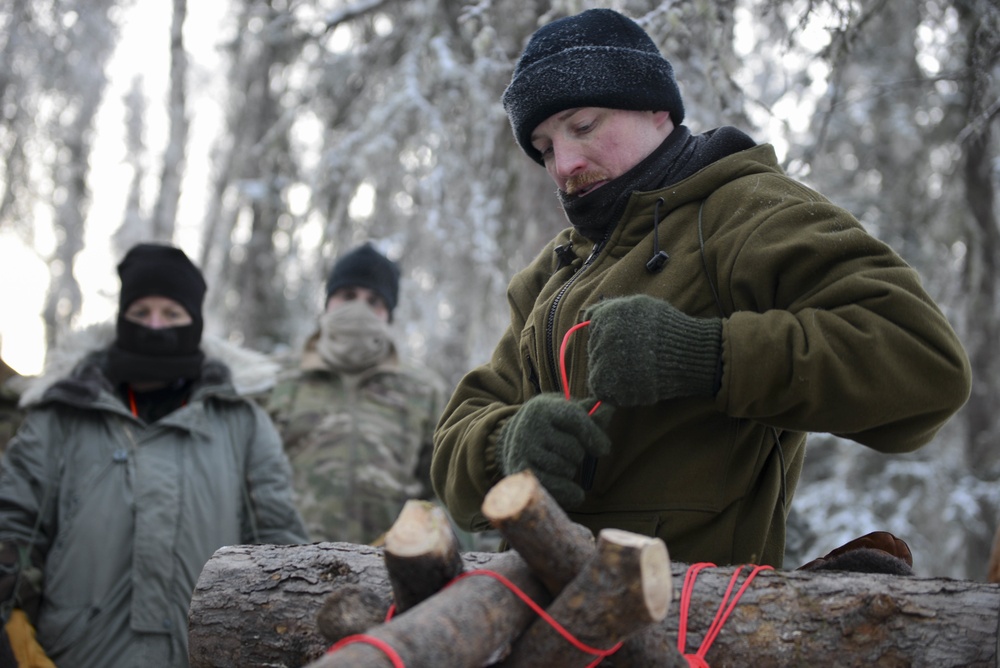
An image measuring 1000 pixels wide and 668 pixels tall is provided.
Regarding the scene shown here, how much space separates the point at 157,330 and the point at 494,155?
3340mm

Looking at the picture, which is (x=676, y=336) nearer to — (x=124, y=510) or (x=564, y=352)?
(x=564, y=352)

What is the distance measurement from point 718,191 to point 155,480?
2748 millimetres

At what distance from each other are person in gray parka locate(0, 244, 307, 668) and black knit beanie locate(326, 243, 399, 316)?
1.25 metres

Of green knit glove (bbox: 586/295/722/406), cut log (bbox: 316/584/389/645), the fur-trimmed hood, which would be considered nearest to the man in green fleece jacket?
green knit glove (bbox: 586/295/722/406)

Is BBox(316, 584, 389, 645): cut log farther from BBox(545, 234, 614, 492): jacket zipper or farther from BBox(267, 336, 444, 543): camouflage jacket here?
BBox(267, 336, 444, 543): camouflage jacket

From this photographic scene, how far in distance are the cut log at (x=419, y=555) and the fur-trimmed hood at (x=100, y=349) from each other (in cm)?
264

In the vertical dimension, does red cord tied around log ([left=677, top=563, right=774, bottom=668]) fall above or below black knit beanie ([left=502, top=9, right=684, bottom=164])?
below

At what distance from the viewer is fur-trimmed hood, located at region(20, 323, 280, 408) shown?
13.1 feet

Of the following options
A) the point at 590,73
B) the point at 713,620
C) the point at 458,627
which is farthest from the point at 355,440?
the point at 458,627

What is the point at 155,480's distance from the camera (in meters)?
3.82

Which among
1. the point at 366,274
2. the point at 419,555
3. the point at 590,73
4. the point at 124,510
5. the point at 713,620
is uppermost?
the point at 590,73

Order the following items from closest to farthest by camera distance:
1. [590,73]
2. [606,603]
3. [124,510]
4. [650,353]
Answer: [606,603] → [650,353] → [590,73] → [124,510]

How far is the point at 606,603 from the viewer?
65.5 inches

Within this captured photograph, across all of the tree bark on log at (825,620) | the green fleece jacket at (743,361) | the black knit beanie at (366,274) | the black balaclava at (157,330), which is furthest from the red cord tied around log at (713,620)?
the black knit beanie at (366,274)
